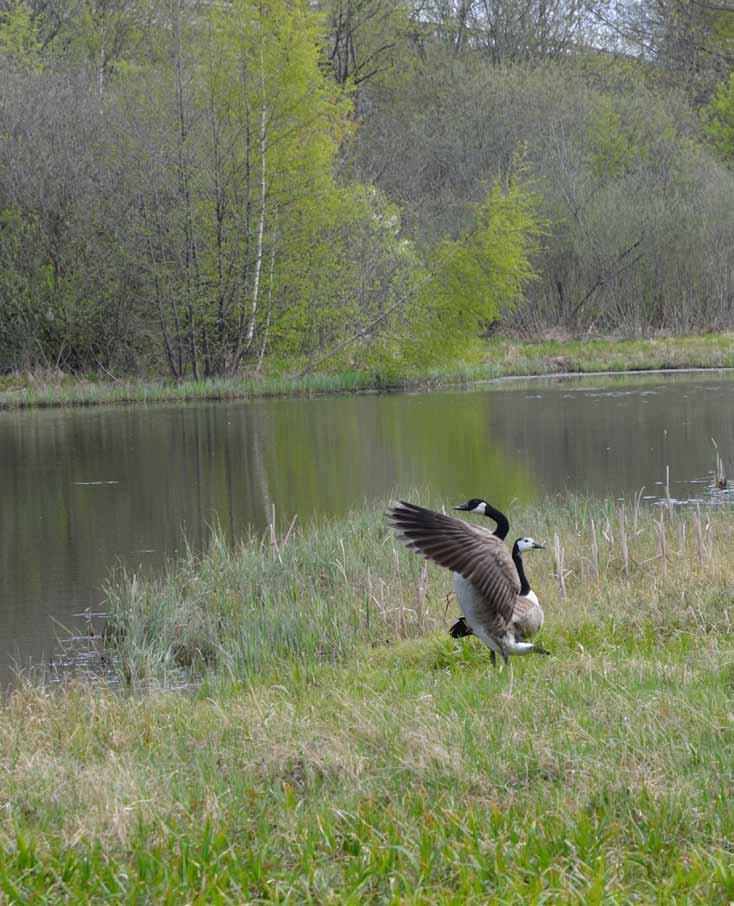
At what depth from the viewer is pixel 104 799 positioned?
13.2 ft

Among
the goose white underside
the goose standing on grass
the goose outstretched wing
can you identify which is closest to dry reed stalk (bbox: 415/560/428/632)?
the goose standing on grass

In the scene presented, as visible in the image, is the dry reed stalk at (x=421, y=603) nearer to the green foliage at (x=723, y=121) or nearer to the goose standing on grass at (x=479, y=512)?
the goose standing on grass at (x=479, y=512)

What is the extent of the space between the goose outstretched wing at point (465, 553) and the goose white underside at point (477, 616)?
54 millimetres

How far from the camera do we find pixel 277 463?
18453 millimetres

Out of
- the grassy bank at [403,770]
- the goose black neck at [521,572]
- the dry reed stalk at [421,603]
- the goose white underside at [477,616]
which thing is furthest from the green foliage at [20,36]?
the goose white underside at [477,616]

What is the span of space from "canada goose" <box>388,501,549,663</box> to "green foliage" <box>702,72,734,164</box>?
1650 inches

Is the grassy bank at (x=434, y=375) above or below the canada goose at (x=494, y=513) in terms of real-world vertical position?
below

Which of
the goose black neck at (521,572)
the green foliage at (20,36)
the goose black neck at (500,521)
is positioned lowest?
the goose black neck at (521,572)

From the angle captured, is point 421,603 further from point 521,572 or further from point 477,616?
point 477,616

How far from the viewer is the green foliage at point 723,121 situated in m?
45.2

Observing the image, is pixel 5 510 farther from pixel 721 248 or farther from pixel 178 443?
pixel 721 248

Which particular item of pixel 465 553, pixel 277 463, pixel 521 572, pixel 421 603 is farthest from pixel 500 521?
pixel 277 463

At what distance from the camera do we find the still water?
12.6 meters

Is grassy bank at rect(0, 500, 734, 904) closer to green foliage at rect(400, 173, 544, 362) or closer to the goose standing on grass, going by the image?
the goose standing on grass
